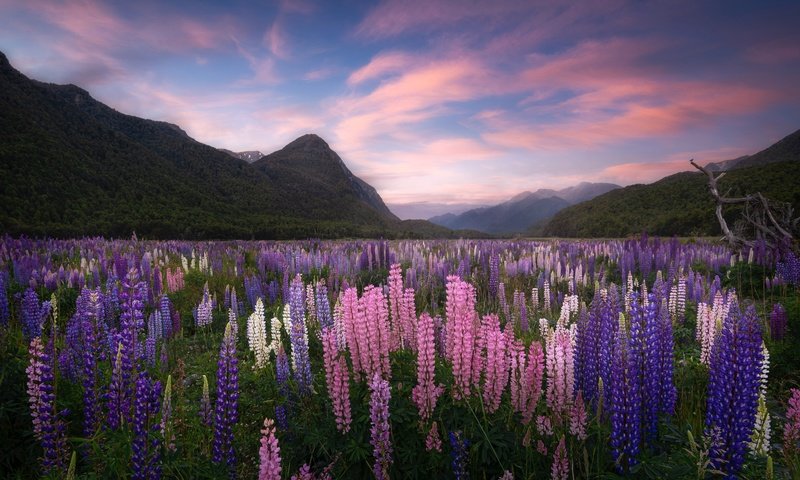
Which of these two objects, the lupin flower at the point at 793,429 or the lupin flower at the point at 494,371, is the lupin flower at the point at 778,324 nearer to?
the lupin flower at the point at 793,429

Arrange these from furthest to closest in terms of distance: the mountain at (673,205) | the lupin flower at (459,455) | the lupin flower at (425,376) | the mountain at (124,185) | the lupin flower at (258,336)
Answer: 1. the mountain at (124,185)
2. the mountain at (673,205)
3. the lupin flower at (258,336)
4. the lupin flower at (425,376)
5. the lupin flower at (459,455)

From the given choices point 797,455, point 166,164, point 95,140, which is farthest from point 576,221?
point 95,140

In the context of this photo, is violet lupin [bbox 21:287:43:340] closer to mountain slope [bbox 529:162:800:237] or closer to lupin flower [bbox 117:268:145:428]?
lupin flower [bbox 117:268:145:428]

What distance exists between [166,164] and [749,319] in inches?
2776

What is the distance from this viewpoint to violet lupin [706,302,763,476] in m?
2.49

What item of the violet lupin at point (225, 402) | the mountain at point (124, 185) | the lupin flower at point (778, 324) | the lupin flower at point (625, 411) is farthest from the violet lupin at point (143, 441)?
the mountain at point (124, 185)

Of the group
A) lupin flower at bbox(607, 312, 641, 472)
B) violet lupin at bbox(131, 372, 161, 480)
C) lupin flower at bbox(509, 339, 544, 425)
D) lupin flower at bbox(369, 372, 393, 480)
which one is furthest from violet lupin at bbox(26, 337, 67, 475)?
lupin flower at bbox(607, 312, 641, 472)

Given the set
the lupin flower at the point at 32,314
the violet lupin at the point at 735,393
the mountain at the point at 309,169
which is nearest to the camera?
the violet lupin at the point at 735,393

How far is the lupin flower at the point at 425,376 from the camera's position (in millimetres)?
2859

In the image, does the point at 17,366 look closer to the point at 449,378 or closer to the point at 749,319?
the point at 449,378

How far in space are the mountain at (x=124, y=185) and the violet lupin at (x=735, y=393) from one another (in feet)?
100

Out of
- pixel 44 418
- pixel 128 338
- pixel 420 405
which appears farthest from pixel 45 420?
pixel 420 405

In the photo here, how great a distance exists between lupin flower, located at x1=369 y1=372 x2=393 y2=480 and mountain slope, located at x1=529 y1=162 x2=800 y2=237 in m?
23.7

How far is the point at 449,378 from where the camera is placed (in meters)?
3.19
